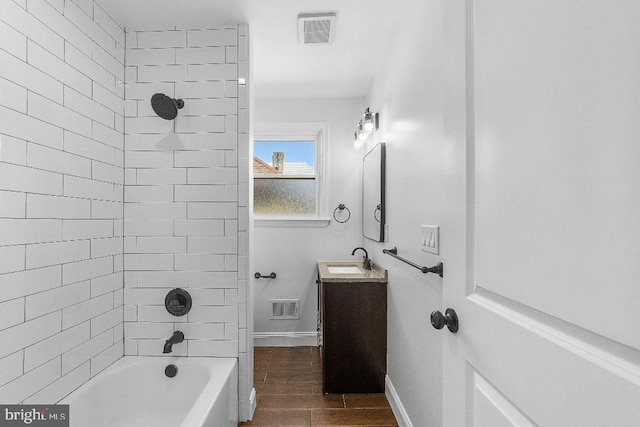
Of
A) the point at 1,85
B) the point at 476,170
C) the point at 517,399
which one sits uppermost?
the point at 1,85

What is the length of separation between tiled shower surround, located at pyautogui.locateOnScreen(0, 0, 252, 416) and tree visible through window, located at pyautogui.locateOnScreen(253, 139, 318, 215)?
137cm

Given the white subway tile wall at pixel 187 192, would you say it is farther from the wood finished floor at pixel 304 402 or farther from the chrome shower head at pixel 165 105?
the wood finished floor at pixel 304 402

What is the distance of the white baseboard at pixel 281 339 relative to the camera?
3.26m

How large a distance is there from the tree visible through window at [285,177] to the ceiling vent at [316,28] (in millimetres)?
1278

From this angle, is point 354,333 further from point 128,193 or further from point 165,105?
point 165,105

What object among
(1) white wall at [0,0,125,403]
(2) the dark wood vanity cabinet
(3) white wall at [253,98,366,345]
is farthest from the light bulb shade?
(1) white wall at [0,0,125,403]

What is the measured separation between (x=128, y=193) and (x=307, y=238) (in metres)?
1.66

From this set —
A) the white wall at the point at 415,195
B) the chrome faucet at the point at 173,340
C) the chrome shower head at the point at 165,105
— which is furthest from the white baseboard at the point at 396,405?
the chrome shower head at the point at 165,105

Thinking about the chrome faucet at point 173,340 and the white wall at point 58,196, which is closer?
the white wall at point 58,196

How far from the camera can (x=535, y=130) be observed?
2.01ft

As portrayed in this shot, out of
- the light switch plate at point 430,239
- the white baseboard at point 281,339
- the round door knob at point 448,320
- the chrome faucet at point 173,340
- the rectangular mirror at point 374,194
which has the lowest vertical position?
the white baseboard at point 281,339

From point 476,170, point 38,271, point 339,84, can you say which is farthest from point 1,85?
point 339,84

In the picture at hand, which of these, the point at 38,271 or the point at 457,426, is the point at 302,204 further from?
the point at 457,426

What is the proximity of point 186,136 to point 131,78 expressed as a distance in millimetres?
489
